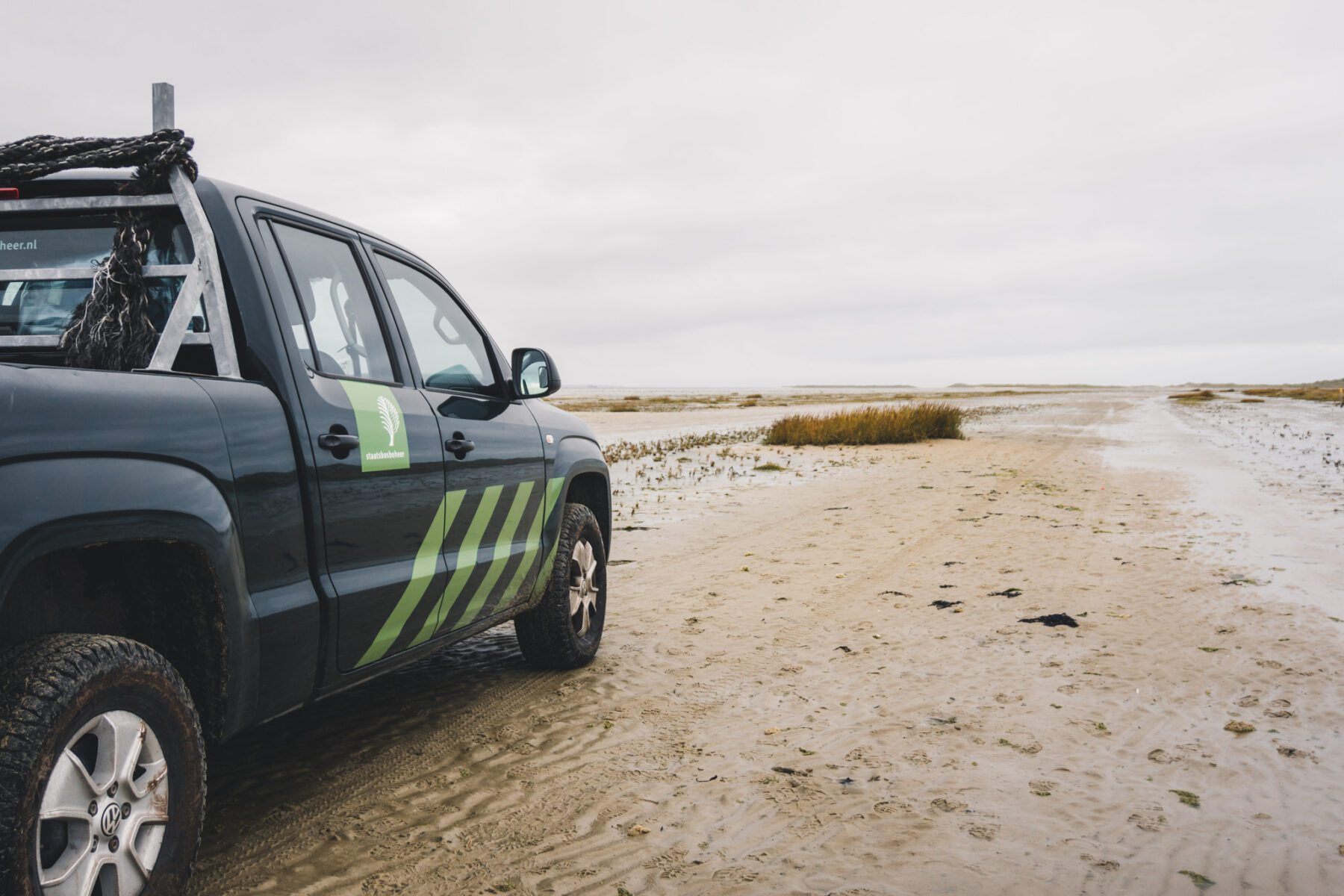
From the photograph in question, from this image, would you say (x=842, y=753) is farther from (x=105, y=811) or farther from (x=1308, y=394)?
(x=1308, y=394)

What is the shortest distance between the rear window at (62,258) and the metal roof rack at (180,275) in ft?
0.14

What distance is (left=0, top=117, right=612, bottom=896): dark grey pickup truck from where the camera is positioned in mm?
2045

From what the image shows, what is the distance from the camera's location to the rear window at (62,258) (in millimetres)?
3021

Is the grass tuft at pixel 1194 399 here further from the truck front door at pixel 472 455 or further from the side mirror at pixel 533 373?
the truck front door at pixel 472 455

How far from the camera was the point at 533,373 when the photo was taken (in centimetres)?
448

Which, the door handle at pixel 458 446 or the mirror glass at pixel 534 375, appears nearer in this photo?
the door handle at pixel 458 446

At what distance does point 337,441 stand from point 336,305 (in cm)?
75

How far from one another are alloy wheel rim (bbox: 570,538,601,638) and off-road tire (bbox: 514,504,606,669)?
0.13ft

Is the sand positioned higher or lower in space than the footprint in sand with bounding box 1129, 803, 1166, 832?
higher

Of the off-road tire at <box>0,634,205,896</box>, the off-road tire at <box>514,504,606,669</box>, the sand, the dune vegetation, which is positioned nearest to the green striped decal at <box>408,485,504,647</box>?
the sand

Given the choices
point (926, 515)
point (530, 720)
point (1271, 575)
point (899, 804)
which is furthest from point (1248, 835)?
point (926, 515)

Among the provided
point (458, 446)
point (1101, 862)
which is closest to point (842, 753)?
point (1101, 862)

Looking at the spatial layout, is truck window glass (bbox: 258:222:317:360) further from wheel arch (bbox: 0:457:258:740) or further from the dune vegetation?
the dune vegetation

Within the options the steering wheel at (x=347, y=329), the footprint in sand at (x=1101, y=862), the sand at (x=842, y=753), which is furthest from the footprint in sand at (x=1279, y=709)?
the steering wheel at (x=347, y=329)
